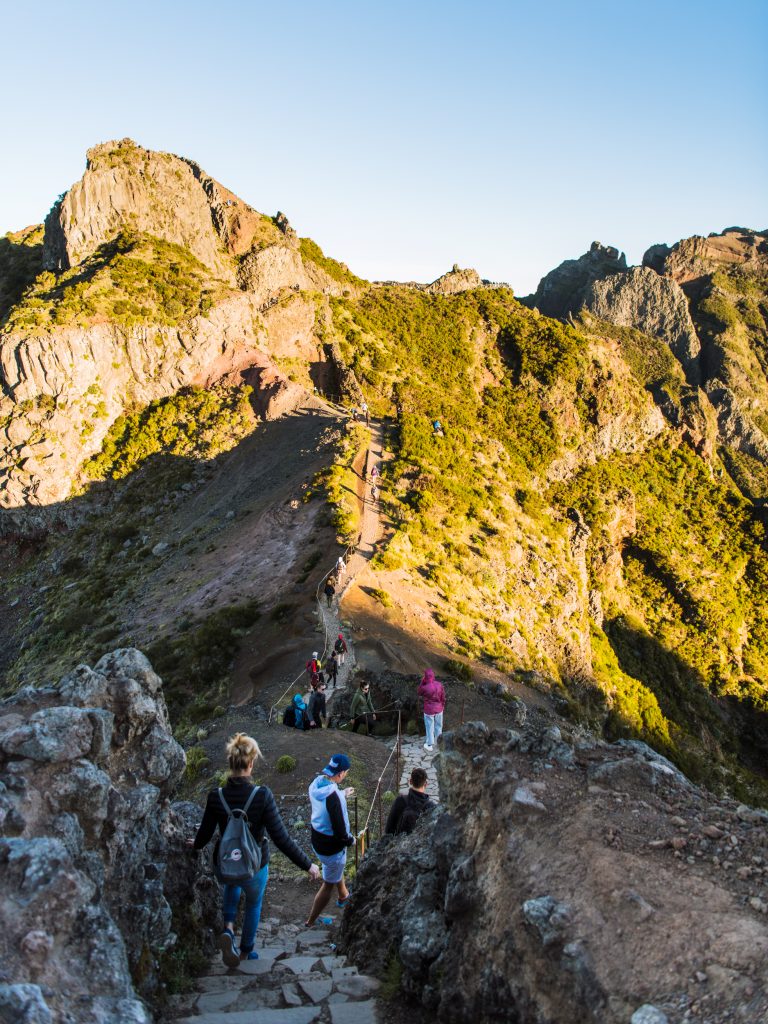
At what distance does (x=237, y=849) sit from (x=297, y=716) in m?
11.2

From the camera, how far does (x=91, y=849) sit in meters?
5.95

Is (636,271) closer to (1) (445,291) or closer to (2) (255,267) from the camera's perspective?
(1) (445,291)

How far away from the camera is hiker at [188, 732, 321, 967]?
6711 mm

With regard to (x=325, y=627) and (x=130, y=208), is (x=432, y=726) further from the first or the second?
(x=130, y=208)

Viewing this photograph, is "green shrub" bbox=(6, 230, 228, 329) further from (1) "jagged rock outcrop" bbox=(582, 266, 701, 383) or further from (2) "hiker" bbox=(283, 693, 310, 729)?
(1) "jagged rock outcrop" bbox=(582, 266, 701, 383)

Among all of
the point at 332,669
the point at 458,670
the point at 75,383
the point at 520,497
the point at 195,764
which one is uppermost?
the point at 75,383

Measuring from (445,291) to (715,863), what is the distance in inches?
3357

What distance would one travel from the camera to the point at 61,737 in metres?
6.15

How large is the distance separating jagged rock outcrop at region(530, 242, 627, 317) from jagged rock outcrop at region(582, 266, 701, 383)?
16.5ft

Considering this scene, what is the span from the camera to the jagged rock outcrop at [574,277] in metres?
116

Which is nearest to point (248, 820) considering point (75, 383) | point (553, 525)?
point (553, 525)

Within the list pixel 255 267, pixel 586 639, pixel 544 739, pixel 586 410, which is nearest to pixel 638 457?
pixel 586 410

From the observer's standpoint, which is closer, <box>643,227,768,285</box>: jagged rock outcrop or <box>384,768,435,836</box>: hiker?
<box>384,768,435,836</box>: hiker

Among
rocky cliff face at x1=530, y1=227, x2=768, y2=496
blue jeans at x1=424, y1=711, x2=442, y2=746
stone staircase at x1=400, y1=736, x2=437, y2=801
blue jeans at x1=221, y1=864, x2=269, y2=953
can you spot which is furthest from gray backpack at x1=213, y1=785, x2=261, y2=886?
rocky cliff face at x1=530, y1=227, x2=768, y2=496
